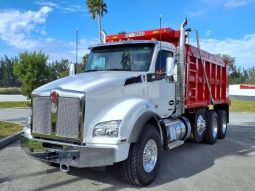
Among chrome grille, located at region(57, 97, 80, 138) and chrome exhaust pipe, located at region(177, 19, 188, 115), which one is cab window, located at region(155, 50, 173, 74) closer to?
chrome exhaust pipe, located at region(177, 19, 188, 115)

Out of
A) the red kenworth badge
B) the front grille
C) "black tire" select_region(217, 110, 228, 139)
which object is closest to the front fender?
the front grille

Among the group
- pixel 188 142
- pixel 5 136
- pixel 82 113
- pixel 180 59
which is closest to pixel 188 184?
pixel 82 113

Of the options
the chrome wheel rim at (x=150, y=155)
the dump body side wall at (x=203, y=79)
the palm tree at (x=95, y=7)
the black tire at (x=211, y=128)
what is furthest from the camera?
the palm tree at (x=95, y=7)

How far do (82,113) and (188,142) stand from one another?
625 cm

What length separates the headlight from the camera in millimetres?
5898

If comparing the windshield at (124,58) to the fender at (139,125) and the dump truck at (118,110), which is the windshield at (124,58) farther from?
the fender at (139,125)

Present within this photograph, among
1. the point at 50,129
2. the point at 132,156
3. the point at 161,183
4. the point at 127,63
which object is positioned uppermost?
the point at 127,63

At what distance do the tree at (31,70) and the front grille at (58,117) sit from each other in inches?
1109

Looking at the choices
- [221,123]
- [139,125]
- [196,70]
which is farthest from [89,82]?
[221,123]

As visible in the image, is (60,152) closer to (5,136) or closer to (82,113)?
(82,113)

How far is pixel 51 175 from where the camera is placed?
22.9 feet

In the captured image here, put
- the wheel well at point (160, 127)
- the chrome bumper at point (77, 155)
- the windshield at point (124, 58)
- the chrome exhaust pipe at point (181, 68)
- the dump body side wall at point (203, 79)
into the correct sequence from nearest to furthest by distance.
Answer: the chrome bumper at point (77, 155)
the wheel well at point (160, 127)
the windshield at point (124, 58)
the chrome exhaust pipe at point (181, 68)
the dump body side wall at point (203, 79)

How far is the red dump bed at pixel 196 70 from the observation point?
30.9 ft

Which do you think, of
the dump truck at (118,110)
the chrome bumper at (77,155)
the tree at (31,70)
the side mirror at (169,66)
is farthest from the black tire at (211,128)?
the tree at (31,70)
